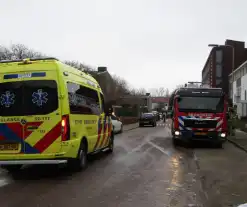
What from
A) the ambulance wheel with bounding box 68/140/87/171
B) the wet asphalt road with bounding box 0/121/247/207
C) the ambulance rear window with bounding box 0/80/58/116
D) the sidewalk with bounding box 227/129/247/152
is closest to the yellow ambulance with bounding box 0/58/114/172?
the ambulance rear window with bounding box 0/80/58/116

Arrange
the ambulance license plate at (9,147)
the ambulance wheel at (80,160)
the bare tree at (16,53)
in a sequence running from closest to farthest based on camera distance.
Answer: the ambulance license plate at (9,147), the ambulance wheel at (80,160), the bare tree at (16,53)

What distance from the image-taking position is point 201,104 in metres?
16.3

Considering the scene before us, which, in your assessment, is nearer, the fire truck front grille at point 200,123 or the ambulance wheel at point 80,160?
the ambulance wheel at point 80,160

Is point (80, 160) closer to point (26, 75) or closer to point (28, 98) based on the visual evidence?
point (28, 98)

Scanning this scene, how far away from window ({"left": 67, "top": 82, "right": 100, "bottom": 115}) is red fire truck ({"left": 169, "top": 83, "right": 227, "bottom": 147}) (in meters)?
5.82

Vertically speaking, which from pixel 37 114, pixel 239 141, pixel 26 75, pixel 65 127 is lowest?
pixel 239 141

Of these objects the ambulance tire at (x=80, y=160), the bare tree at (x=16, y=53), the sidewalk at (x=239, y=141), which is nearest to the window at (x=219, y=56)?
the bare tree at (x=16, y=53)

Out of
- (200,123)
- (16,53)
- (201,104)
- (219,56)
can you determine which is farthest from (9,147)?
(219,56)

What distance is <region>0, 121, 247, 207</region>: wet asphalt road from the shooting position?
6.41m

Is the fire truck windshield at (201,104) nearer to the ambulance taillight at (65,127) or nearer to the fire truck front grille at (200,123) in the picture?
the fire truck front grille at (200,123)

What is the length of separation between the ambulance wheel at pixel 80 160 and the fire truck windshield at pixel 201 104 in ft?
25.1

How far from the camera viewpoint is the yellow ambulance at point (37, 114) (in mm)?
8320

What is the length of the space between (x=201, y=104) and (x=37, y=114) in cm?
958

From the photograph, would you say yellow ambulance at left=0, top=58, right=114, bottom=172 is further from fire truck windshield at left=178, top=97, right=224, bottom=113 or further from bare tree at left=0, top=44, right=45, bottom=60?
bare tree at left=0, top=44, right=45, bottom=60
